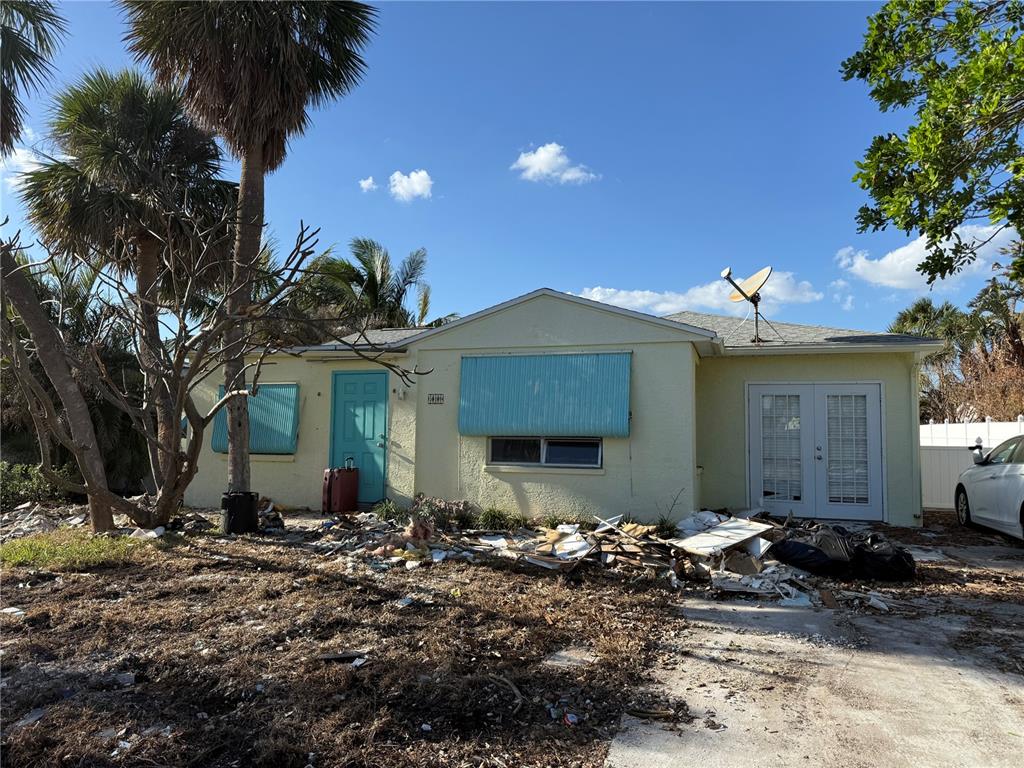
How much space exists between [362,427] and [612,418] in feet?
14.9

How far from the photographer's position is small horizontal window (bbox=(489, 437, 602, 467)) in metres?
9.75

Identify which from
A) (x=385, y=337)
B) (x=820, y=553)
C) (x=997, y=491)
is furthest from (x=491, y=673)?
(x=385, y=337)

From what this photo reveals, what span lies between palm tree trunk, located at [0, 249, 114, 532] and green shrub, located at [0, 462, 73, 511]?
493cm

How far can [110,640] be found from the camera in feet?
15.0

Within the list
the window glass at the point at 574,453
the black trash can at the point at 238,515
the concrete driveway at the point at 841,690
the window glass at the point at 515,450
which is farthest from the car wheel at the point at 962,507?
the black trash can at the point at 238,515

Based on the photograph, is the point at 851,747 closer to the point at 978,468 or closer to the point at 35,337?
the point at 978,468

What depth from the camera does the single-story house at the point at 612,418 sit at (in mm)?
9438

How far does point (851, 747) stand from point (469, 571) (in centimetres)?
423

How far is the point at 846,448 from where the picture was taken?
1027 centimetres

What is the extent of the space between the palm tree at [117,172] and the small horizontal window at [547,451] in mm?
Result: 5209

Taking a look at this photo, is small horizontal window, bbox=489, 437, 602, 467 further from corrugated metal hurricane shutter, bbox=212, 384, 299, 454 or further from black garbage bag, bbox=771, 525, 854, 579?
corrugated metal hurricane shutter, bbox=212, 384, 299, 454

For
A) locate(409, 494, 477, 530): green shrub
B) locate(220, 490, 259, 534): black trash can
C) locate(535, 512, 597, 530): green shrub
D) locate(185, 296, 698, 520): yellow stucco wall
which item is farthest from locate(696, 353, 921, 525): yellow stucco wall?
locate(220, 490, 259, 534): black trash can


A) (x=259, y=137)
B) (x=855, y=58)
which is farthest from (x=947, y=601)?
(x=259, y=137)

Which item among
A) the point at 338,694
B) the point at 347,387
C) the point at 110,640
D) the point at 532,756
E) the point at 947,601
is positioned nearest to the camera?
the point at 532,756
